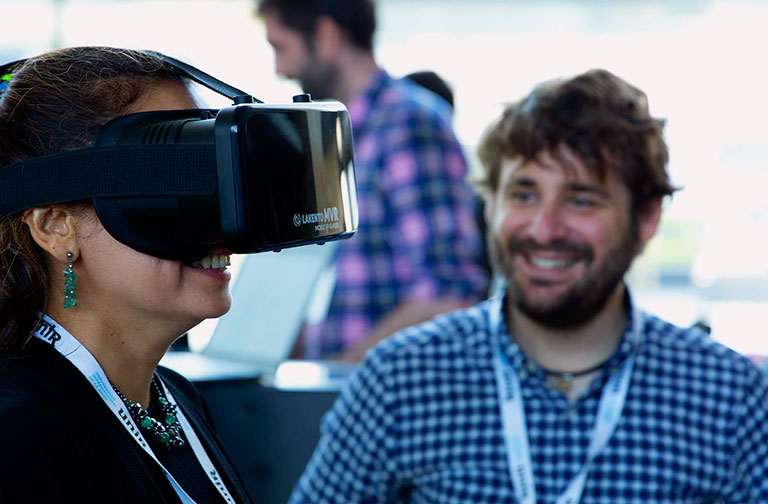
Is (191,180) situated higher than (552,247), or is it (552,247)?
(191,180)

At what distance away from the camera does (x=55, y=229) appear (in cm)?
104

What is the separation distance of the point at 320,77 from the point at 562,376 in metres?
1.35

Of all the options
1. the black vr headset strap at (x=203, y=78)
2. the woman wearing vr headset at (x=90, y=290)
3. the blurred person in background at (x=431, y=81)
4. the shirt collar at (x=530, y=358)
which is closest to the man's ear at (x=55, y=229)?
the woman wearing vr headset at (x=90, y=290)

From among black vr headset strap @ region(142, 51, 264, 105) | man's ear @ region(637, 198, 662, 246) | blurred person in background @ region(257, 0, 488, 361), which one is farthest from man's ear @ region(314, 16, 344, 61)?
black vr headset strap @ region(142, 51, 264, 105)

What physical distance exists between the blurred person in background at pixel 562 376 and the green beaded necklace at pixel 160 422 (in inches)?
27.2

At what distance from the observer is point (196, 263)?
1.10 meters

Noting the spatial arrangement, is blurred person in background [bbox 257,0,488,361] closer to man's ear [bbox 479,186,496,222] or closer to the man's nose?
man's ear [bbox 479,186,496,222]

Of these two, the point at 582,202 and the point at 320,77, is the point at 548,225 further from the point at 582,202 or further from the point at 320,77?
the point at 320,77

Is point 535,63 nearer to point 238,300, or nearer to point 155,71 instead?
point 238,300

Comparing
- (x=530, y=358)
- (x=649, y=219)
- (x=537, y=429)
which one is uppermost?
(x=649, y=219)

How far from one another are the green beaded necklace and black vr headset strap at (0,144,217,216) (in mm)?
233

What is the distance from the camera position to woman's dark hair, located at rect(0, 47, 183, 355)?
1.03 meters

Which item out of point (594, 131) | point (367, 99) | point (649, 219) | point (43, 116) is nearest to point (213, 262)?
point (43, 116)

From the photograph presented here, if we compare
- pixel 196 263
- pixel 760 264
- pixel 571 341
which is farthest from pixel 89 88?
pixel 760 264
